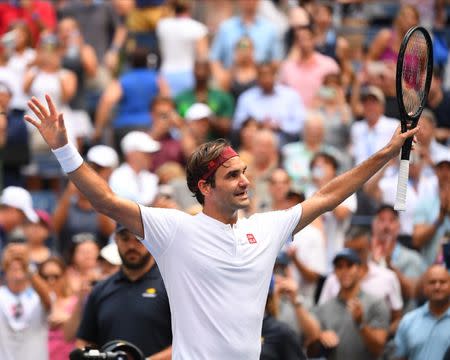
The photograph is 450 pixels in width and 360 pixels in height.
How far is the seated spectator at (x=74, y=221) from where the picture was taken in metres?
12.6

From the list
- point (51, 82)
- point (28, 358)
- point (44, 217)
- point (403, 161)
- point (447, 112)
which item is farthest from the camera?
point (51, 82)

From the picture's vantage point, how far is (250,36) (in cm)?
1551

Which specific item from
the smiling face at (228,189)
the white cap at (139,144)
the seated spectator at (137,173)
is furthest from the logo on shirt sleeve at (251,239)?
the white cap at (139,144)

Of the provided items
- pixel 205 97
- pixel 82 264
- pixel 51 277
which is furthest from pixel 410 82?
pixel 205 97

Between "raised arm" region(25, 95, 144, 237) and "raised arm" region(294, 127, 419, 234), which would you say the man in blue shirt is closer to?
"raised arm" region(294, 127, 419, 234)

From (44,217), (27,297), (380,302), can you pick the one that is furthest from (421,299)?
(44,217)

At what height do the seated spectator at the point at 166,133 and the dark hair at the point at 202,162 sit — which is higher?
the dark hair at the point at 202,162

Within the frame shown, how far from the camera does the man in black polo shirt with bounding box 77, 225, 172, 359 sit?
831cm

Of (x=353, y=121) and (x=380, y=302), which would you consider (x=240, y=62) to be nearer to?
A: (x=353, y=121)

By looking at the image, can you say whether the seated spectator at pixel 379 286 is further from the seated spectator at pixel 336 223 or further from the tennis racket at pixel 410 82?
the tennis racket at pixel 410 82

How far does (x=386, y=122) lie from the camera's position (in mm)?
13211

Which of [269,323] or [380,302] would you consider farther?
[380,302]

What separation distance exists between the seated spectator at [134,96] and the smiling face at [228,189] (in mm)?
7773

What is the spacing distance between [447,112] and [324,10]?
2183mm
